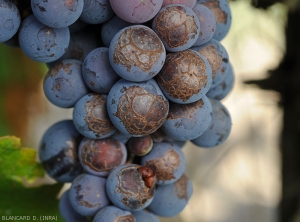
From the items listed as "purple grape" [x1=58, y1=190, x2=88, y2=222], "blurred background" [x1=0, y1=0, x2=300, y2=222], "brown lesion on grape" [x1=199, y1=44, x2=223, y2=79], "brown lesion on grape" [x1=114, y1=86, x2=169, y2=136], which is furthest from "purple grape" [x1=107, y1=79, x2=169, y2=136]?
"blurred background" [x1=0, y1=0, x2=300, y2=222]

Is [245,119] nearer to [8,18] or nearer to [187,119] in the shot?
[187,119]

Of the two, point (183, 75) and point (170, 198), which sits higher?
point (183, 75)

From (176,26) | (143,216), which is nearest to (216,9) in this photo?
(176,26)

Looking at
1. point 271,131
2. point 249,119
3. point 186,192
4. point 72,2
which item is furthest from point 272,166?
point 72,2

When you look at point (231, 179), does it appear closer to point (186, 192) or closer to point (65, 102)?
point (186, 192)

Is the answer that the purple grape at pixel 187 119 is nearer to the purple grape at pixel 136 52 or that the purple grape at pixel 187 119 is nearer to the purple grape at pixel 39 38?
the purple grape at pixel 136 52
